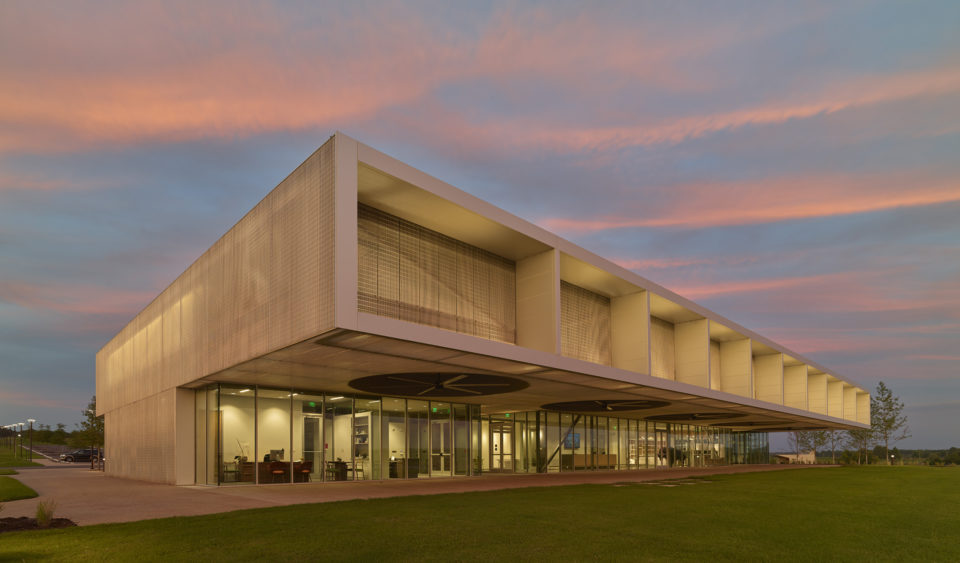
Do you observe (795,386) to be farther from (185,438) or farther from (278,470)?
(185,438)

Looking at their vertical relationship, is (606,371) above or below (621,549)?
above

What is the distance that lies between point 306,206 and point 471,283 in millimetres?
6997

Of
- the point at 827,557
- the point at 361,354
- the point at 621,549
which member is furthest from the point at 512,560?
the point at 361,354

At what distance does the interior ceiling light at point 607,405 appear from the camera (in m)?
29.6

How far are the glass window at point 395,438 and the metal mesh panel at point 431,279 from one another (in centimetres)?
615

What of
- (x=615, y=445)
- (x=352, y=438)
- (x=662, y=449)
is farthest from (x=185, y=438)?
(x=662, y=449)

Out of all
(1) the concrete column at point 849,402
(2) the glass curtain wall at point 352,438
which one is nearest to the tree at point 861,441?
(1) the concrete column at point 849,402

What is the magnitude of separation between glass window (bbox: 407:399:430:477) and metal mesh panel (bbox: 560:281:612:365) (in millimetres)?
6366

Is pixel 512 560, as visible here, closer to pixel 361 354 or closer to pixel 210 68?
pixel 361 354

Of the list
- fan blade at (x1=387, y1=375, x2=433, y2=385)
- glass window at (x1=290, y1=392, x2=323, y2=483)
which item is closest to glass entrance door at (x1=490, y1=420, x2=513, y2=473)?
glass window at (x1=290, y1=392, x2=323, y2=483)

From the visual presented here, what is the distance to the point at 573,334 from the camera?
1000 inches

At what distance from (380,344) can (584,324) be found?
42.9 ft

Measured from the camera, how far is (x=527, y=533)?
32.2 ft

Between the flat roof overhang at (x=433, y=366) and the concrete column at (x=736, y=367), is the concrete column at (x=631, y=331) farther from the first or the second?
the concrete column at (x=736, y=367)
